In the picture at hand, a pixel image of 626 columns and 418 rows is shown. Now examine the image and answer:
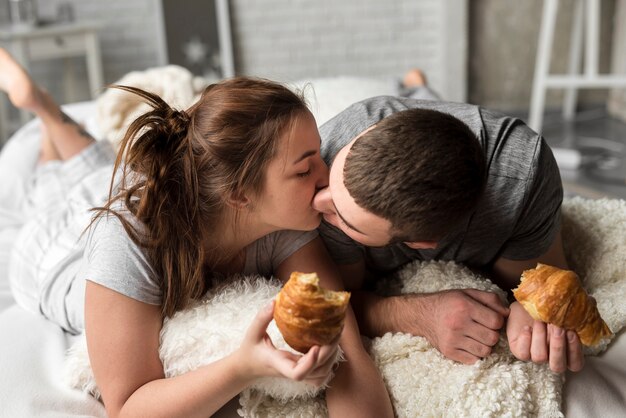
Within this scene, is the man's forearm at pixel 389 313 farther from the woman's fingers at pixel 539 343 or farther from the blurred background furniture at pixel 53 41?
the blurred background furniture at pixel 53 41

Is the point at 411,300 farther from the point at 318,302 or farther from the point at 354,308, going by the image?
the point at 318,302

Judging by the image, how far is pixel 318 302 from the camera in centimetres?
91

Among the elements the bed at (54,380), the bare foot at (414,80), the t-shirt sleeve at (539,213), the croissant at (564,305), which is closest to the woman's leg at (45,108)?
the bed at (54,380)

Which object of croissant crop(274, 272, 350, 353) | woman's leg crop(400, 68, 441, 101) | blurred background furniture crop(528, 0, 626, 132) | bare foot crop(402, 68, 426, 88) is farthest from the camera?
blurred background furniture crop(528, 0, 626, 132)

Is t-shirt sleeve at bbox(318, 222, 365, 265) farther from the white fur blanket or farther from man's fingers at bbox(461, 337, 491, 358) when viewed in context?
man's fingers at bbox(461, 337, 491, 358)

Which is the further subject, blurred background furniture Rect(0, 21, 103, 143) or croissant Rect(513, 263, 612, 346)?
blurred background furniture Rect(0, 21, 103, 143)

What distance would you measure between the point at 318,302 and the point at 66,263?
0.80m

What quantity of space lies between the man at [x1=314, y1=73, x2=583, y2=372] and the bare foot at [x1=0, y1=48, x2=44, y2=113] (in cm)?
97

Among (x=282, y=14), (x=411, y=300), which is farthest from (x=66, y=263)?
(x=282, y=14)

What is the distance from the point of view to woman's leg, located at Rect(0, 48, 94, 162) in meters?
1.92

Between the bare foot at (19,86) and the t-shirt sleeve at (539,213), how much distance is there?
1319 mm

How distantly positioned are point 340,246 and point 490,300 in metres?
0.28

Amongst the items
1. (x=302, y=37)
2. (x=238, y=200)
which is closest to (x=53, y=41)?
(x=302, y=37)

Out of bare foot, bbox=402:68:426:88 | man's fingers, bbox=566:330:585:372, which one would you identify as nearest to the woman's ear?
man's fingers, bbox=566:330:585:372
